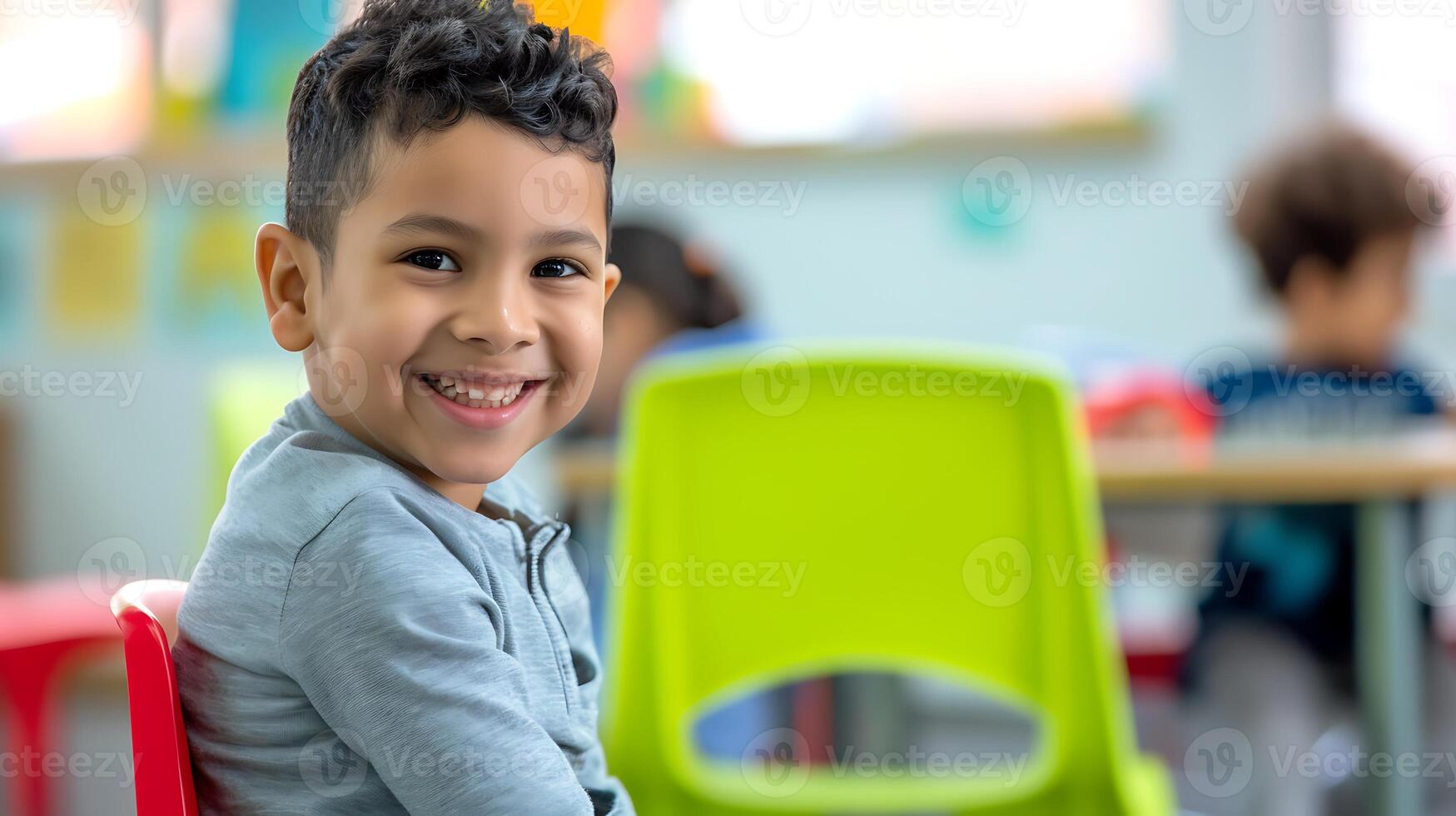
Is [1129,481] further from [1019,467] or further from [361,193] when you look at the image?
[361,193]

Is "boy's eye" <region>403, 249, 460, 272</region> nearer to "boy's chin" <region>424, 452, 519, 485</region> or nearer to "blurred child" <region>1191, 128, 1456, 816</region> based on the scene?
"boy's chin" <region>424, 452, 519, 485</region>

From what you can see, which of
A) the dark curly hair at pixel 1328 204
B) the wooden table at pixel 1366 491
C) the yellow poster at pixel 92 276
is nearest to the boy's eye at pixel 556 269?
the wooden table at pixel 1366 491

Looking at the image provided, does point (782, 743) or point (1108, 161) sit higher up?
point (1108, 161)

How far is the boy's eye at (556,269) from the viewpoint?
1.60 ft

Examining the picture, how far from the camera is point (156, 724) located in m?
0.48

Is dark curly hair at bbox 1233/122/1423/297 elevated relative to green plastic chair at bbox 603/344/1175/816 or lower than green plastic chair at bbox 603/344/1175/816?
elevated

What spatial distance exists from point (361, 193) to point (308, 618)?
15 centimetres

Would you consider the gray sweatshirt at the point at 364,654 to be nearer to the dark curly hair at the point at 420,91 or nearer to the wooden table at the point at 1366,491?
the dark curly hair at the point at 420,91

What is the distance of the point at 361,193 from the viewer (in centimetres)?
47

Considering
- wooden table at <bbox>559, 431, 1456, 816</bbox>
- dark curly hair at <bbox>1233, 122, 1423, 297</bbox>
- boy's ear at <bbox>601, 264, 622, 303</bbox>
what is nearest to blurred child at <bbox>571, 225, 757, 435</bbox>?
wooden table at <bbox>559, 431, 1456, 816</bbox>

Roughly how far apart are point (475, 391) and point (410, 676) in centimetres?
11

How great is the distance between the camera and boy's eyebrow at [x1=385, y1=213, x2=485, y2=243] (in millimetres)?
458

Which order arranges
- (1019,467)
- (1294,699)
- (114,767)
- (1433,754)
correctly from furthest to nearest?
1. (1433,754)
2. (1294,699)
3. (1019,467)
4. (114,767)

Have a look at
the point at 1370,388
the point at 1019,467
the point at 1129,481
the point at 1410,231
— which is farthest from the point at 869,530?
the point at 1410,231
